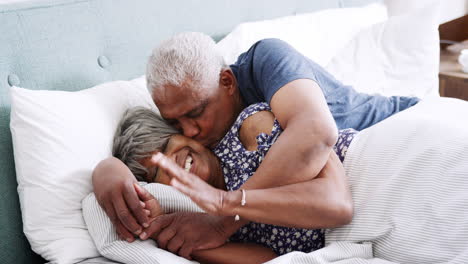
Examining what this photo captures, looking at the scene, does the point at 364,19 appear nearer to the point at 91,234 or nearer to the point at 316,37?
the point at 316,37

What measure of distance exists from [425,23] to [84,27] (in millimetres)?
1437

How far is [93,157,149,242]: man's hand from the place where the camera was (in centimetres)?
103

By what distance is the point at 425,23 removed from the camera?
201 centimetres

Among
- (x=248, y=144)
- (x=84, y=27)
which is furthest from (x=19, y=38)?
(x=248, y=144)

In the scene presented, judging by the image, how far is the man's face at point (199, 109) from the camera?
121 cm

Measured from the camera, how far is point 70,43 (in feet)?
4.45

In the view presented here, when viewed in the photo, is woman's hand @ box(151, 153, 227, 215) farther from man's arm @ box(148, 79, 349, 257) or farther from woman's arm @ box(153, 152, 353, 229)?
man's arm @ box(148, 79, 349, 257)

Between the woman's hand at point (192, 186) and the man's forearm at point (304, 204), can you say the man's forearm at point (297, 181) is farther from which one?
the woman's hand at point (192, 186)

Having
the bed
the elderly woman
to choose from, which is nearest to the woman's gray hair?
the elderly woman

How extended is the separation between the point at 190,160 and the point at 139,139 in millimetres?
146

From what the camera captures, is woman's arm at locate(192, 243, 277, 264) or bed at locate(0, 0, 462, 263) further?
bed at locate(0, 0, 462, 263)

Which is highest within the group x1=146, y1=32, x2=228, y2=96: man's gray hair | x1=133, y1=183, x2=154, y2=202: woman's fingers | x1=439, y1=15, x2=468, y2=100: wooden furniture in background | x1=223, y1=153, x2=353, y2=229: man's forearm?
x1=146, y1=32, x2=228, y2=96: man's gray hair

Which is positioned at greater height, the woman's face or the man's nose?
the man's nose

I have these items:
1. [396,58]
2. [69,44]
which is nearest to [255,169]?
[69,44]
